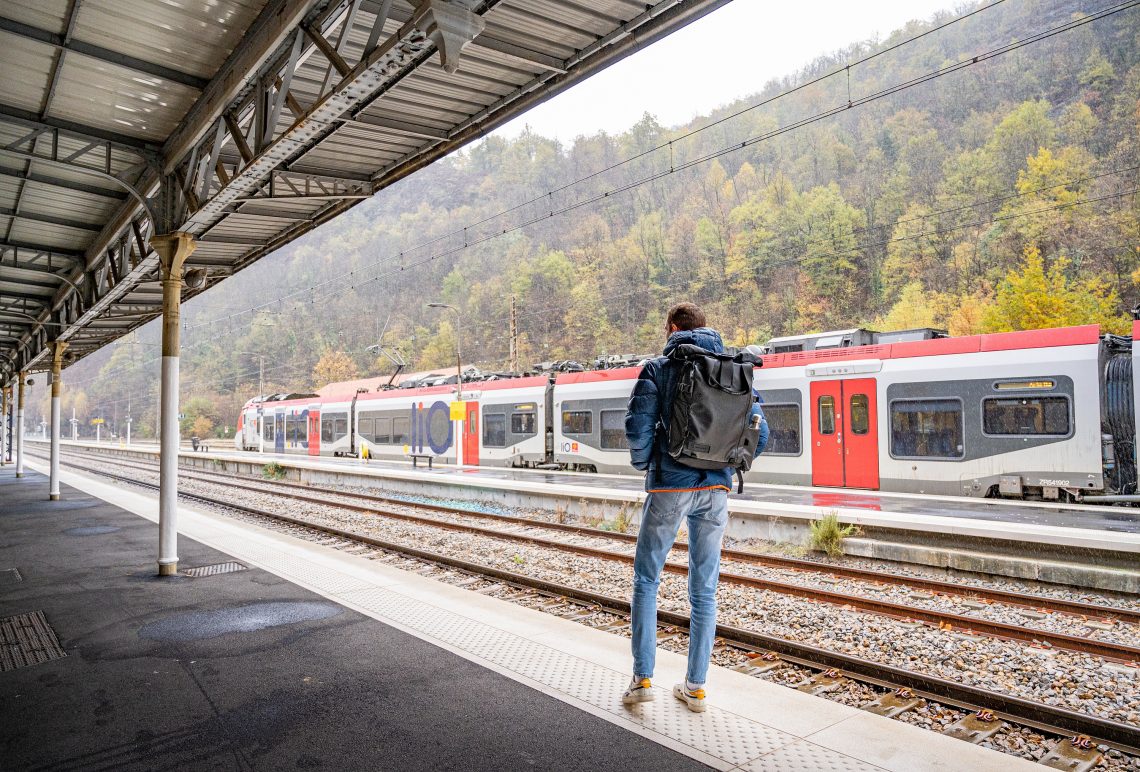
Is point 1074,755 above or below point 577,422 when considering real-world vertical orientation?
below

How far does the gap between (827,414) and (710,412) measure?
1239cm

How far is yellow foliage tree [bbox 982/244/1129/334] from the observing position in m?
33.3

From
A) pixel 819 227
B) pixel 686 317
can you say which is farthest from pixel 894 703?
pixel 819 227

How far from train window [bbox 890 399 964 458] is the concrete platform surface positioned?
454 inches

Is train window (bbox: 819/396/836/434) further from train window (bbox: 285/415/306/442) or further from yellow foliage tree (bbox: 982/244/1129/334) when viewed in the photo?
train window (bbox: 285/415/306/442)

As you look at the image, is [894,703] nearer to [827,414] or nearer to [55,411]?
[827,414]

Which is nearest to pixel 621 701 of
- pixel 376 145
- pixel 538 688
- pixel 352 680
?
pixel 538 688

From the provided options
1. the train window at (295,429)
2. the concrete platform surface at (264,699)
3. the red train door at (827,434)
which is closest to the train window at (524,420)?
the red train door at (827,434)

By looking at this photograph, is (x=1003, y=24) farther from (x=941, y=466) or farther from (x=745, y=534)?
(x=745, y=534)

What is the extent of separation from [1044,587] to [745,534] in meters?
4.22

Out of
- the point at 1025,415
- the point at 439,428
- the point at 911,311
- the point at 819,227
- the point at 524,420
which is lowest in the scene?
the point at 439,428

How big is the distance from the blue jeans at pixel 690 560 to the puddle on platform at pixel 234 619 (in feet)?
10.1

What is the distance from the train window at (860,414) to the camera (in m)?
14.4

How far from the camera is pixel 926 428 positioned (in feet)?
44.6
